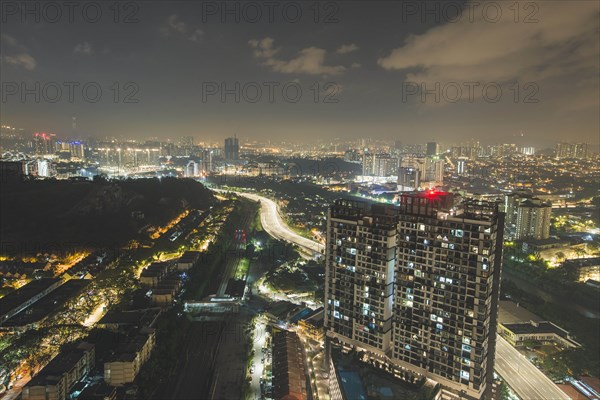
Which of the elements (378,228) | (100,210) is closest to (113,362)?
(378,228)

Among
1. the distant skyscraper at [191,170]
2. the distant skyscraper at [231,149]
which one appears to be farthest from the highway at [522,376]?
the distant skyscraper at [231,149]

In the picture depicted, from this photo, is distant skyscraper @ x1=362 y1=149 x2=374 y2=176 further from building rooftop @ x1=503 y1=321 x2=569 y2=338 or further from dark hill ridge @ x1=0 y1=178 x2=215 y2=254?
building rooftop @ x1=503 y1=321 x2=569 y2=338

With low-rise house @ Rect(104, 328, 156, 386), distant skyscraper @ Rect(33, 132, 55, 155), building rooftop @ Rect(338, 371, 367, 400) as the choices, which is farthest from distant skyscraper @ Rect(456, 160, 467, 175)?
distant skyscraper @ Rect(33, 132, 55, 155)

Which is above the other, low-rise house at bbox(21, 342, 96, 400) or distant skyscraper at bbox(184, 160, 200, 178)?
distant skyscraper at bbox(184, 160, 200, 178)

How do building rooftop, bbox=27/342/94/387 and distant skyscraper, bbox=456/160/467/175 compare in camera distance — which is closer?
building rooftop, bbox=27/342/94/387

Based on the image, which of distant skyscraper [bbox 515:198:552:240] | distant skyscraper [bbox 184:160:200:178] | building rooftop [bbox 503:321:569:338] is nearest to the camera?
building rooftop [bbox 503:321:569:338]

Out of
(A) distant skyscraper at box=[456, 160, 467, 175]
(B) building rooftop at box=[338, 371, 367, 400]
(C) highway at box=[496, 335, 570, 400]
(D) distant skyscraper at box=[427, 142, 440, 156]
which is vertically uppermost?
(D) distant skyscraper at box=[427, 142, 440, 156]

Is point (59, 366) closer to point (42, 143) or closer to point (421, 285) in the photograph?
point (421, 285)
